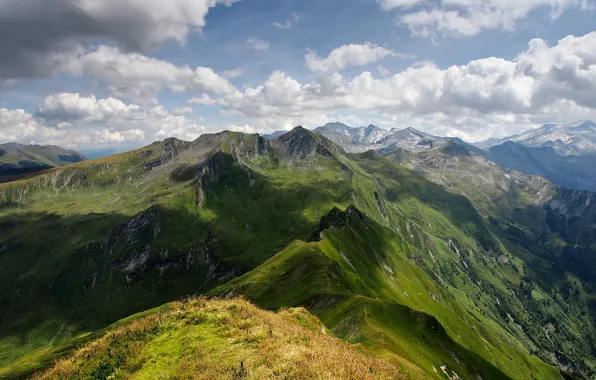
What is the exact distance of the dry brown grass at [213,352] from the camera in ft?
64.3

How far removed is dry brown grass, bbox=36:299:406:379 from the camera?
19609 mm

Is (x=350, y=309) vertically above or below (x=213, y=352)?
below

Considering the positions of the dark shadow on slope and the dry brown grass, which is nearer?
the dry brown grass

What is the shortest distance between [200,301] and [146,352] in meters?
7.05

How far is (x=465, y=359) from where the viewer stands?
3607 inches

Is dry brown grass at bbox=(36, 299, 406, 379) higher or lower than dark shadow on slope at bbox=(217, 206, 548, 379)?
higher

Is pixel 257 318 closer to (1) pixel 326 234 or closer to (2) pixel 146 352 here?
(2) pixel 146 352

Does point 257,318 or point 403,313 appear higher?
point 257,318

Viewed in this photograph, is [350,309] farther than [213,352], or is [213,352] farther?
[350,309]

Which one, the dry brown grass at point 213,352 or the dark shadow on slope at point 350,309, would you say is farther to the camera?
the dark shadow on slope at point 350,309

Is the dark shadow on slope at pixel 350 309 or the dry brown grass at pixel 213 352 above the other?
the dry brown grass at pixel 213 352

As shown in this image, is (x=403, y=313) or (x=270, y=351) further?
(x=403, y=313)

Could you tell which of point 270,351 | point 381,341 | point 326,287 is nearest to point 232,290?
point 326,287

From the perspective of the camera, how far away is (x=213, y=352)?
23469mm
